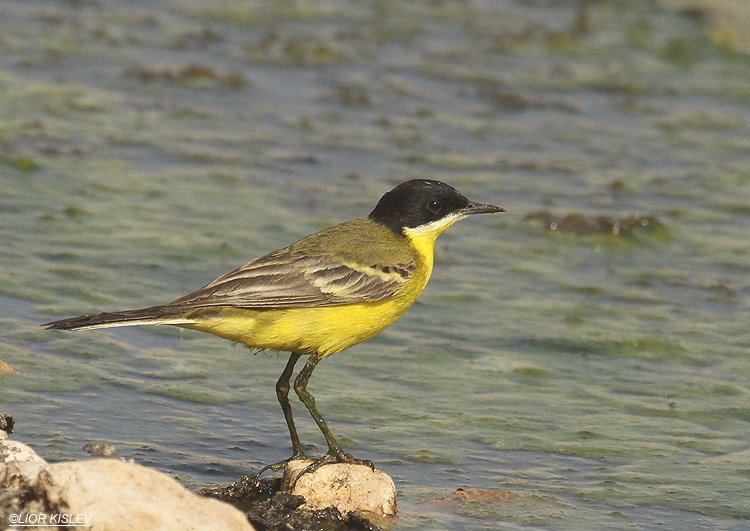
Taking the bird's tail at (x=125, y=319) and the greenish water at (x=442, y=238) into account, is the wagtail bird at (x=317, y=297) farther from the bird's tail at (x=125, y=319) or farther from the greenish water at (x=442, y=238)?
the greenish water at (x=442, y=238)

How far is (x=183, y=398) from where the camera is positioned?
31.0 ft

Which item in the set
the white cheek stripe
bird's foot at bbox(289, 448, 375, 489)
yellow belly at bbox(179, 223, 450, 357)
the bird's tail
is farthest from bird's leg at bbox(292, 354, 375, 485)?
the white cheek stripe

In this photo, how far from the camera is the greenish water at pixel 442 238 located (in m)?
8.92

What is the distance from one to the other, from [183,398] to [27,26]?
33.8 ft

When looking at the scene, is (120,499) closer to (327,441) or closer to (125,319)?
(125,319)

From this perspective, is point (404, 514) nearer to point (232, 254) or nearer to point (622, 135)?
point (232, 254)

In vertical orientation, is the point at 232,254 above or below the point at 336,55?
below

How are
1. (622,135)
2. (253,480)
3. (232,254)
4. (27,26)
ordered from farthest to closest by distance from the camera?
(27,26) → (622,135) → (232,254) → (253,480)

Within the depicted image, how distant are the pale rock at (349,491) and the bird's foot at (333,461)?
0.02 m

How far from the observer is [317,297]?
8508 mm

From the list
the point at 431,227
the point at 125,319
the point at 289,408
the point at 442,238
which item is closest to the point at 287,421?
the point at 289,408

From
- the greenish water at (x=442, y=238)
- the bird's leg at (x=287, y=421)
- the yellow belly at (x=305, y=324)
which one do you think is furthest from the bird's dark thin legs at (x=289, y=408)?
the greenish water at (x=442, y=238)

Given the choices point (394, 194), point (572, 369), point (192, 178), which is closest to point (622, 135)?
point (192, 178)

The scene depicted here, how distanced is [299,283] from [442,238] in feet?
17.1
